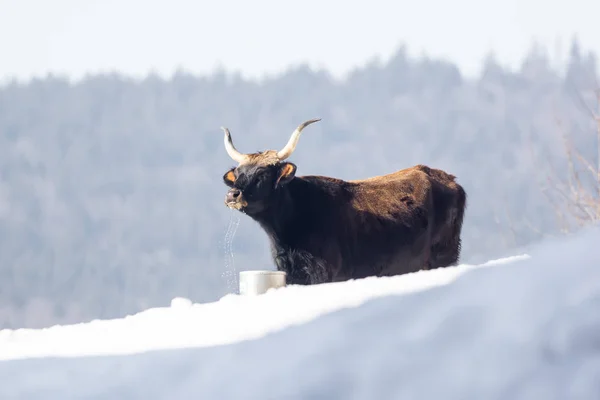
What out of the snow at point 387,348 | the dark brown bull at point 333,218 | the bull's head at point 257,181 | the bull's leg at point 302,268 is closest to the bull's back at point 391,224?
the dark brown bull at point 333,218

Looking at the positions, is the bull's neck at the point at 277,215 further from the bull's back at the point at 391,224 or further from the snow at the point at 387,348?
the snow at the point at 387,348

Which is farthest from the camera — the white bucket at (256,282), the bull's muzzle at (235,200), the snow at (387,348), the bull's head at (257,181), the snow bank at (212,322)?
the bull's head at (257,181)

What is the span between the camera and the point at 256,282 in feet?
16.6

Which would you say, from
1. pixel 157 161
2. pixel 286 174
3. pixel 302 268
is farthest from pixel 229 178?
pixel 157 161

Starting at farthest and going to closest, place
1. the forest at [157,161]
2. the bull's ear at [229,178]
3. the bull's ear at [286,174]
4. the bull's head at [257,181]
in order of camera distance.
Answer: the forest at [157,161]
the bull's ear at [229,178]
the bull's ear at [286,174]
the bull's head at [257,181]

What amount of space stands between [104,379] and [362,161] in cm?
5532

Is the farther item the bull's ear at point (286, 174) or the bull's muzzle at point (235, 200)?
the bull's ear at point (286, 174)

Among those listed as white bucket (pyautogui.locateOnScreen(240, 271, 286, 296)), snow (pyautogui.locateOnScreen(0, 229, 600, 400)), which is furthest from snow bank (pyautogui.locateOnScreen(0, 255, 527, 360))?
white bucket (pyautogui.locateOnScreen(240, 271, 286, 296))

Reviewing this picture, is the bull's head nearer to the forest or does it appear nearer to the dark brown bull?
the dark brown bull

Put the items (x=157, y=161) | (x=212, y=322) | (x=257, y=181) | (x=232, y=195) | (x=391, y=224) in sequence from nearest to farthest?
1. (x=212, y=322)
2. (x=232, y=195)
3. (x=257, y=181)
4. (x=391, y=224)
5. (x=157, y=161)

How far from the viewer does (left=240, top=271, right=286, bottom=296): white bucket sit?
16.5 ft

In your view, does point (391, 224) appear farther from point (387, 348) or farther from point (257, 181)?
point (387, 348)

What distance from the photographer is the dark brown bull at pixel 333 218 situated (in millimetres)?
8969

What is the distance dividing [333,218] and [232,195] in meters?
0.97
